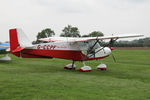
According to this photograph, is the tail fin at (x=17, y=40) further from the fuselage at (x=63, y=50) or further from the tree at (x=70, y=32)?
the tree at (x=70, y=32)

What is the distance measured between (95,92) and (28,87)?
2104 millimetres

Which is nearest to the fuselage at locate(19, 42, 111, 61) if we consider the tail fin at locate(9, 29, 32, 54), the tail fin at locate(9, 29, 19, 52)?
the tail fin at locate(9, 29, 32, 54)

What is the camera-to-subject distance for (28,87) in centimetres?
575

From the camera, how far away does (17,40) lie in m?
11.2

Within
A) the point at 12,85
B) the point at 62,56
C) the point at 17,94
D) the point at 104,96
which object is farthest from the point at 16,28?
the point at 104,96

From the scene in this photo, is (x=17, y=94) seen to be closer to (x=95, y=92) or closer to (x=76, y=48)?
(x=95, y=92)

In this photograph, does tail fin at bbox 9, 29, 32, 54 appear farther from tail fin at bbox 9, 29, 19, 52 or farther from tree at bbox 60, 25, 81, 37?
tree at bbox 60, 25, 81, 37

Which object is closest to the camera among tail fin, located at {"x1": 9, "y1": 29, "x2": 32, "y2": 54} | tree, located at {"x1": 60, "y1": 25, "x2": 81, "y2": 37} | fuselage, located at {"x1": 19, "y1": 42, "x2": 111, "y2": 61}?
fuselage, located at {"x1": 19, "y1": 42, "x2": 111, "y2": 61}

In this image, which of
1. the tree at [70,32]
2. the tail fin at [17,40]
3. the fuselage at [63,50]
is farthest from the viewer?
the tree at [70,32]

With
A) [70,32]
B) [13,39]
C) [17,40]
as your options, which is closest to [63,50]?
[17,40]

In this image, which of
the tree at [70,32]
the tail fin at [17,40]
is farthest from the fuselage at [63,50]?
the tree at [70,32]

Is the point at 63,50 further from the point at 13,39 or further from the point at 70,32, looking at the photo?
the point at 70,32

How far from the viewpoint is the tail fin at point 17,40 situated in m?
11.2

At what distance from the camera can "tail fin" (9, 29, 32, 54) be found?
11173 millimetres
